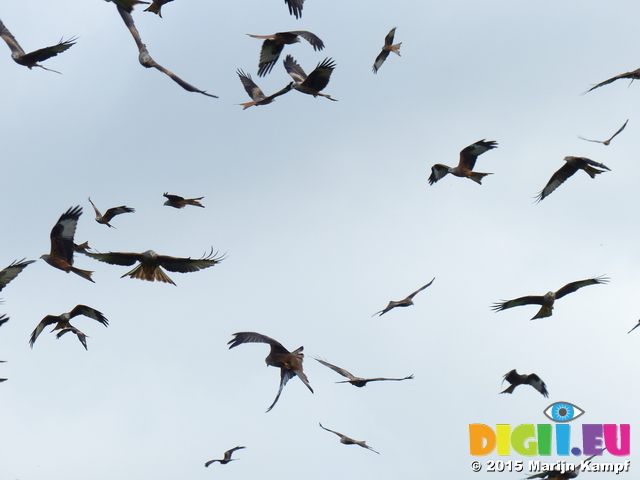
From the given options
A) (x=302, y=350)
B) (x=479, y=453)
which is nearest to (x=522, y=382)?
(x=479, y=453)

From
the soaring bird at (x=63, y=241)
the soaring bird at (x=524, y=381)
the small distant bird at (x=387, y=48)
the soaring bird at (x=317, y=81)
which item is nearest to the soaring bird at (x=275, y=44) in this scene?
the soaring bird at (x=317, y=81)

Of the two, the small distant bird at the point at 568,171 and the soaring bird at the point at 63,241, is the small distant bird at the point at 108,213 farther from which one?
the small distant bird at the point at 568,171

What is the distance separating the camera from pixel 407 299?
24.5m

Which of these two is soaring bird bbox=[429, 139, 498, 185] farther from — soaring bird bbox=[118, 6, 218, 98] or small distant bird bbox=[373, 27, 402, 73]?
soaring bird bbox=[118, 6, 218, 98]

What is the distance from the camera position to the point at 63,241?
68.1ft

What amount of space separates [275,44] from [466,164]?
5.41 metres

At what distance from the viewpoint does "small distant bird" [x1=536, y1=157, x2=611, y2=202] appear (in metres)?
22.5

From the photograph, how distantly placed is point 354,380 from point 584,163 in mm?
7220

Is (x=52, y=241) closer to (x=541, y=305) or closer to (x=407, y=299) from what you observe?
(x=407, y=299)

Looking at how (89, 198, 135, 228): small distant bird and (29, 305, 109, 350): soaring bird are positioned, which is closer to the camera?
(29, 305, 109, 350): soaring bird

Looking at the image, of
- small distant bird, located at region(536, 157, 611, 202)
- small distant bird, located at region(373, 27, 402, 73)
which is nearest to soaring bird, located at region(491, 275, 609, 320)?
small distant bird, located at region(536, 157, 611, 202)

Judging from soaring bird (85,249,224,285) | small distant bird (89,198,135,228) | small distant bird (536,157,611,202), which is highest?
small distant bird (536,157,611,202)

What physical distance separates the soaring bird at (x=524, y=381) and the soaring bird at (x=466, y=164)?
14.9 feet

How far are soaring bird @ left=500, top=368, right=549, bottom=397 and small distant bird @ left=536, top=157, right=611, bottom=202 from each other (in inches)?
162
